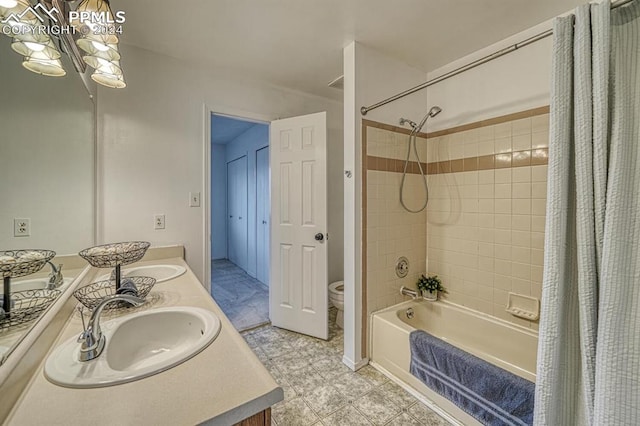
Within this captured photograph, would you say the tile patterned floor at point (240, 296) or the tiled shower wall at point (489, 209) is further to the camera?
the tile patterned floor at point (240, 296)

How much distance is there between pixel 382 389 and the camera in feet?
5.49

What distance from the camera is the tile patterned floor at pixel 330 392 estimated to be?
4.70 ft

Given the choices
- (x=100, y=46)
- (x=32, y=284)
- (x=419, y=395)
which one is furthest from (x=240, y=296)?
(x=100, y=46)

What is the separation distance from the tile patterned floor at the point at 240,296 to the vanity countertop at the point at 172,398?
1.95 m

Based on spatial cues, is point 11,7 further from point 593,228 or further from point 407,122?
point 407,122

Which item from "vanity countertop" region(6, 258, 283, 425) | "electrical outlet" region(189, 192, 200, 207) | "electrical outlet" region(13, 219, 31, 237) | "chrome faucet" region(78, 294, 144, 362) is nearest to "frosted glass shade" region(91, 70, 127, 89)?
"electrical outlet" region(13, 219, 31, 237)

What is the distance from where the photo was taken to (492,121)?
192cm

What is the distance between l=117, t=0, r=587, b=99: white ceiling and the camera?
152 centimetres

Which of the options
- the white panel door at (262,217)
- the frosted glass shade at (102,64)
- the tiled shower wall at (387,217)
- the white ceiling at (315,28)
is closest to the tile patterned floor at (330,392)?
the tiled shower wall at (387,217)

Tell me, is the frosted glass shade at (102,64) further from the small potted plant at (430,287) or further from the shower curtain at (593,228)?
the small potted plant at (430,287)

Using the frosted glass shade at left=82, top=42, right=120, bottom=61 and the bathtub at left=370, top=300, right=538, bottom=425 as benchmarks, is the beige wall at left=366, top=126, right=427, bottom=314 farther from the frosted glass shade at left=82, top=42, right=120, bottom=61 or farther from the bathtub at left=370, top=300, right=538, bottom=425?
the frosted glass shade at left=82, top=42, right=120, bottom=61

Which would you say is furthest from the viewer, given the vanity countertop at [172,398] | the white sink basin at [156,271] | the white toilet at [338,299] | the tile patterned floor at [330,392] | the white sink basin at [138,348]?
the white toilet at [338,299]

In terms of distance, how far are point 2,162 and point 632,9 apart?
1.93m

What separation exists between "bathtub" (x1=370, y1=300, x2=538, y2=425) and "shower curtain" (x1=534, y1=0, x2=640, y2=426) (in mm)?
828
